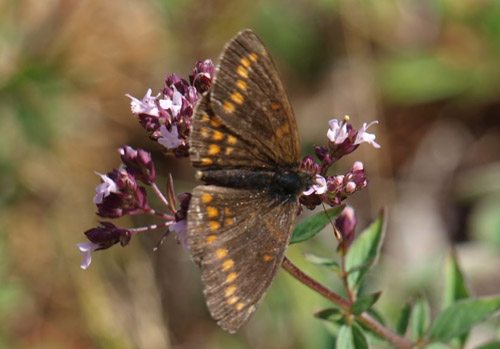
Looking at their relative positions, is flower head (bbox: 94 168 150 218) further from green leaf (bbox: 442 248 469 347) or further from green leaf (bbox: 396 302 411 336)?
A: green leaf (bbox: 442 248 469 347)

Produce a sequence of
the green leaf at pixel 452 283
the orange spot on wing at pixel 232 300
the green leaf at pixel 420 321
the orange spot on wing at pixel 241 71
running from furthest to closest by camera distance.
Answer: the green leaf at pixel 452 283
the green leaf at pixel 420 321
the orange spot on wing at pixel 241 71
the orange spot on wing at pixel 232 300

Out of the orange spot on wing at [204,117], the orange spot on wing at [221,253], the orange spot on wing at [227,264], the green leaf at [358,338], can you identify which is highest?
the orange spot on wing at [204,117]

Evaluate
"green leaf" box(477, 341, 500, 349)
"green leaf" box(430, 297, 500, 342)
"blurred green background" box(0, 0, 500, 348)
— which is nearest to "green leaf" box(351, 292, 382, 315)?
"green leaf" box(430, 297, 500, 342)

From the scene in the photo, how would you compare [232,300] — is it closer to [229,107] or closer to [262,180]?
[262,180]

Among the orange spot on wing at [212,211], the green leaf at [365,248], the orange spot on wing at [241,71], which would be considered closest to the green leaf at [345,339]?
the green leaf at [365,248]

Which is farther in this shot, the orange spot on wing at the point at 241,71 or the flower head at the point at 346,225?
the flower head at the point at 346,225

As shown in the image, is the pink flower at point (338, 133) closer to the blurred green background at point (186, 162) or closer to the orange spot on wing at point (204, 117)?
the orange spot on wing at point (204, 117)

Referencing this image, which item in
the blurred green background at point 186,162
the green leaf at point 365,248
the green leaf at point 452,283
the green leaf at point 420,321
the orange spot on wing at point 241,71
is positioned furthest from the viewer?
the blurred green background at point 186,162
